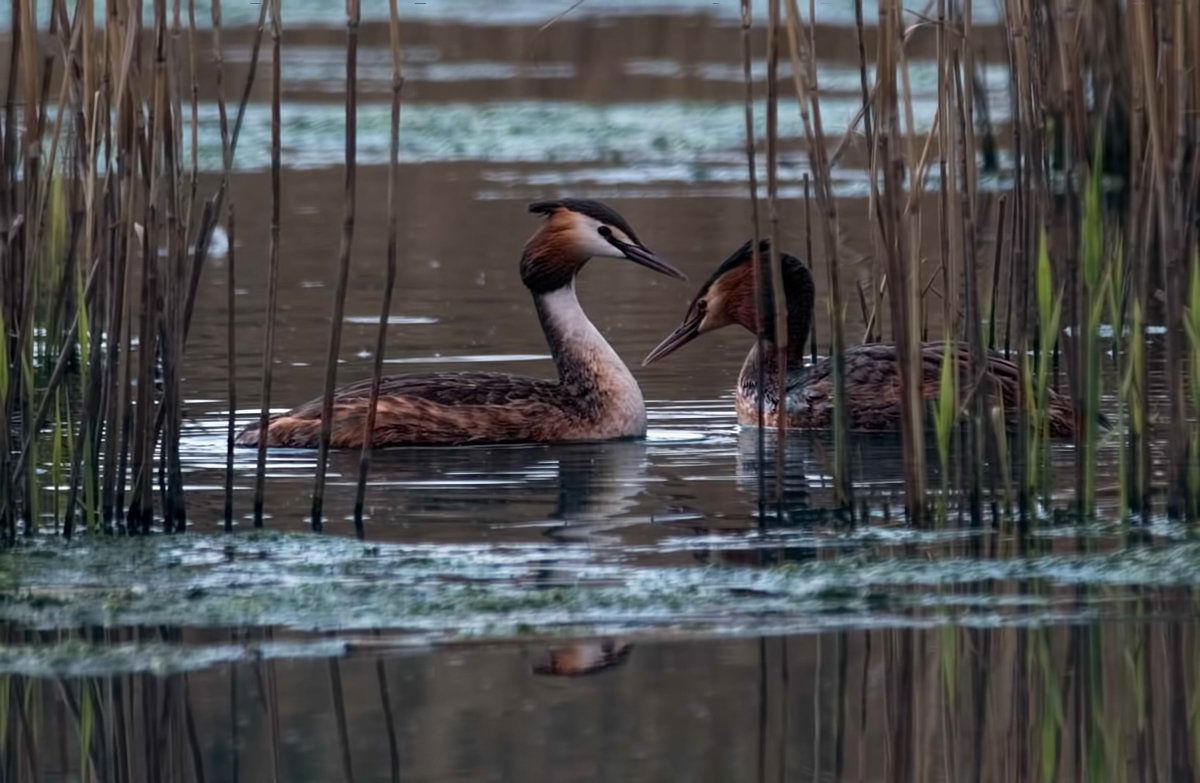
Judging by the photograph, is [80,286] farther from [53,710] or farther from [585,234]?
[585,234]

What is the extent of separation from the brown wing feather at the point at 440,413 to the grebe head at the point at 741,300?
98 centimetres

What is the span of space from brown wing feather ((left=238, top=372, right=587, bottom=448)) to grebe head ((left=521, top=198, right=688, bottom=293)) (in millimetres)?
579

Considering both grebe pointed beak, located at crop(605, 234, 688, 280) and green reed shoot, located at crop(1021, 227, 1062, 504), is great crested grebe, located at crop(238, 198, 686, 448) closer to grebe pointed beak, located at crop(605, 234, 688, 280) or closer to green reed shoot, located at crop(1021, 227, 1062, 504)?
grebe pointed beak, located at crop(605, 234, 688, 280)

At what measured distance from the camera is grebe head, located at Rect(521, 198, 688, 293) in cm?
945

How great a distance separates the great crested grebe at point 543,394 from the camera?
29.6 feet

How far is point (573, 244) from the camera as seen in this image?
9594 millimetres

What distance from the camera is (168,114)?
6.40 meters

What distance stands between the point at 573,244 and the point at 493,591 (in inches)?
142

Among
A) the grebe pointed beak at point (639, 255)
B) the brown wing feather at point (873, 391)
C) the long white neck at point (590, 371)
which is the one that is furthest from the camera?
the grebe pointed beak at point (639, 255)

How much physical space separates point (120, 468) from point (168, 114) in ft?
3.40

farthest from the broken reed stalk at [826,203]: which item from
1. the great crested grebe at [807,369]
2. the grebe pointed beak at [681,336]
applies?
the grebe pointed beak at [681,336]

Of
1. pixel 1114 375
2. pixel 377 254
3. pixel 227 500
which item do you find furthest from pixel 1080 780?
pixel 377 254

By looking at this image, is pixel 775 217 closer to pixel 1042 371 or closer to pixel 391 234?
pixel 1042 371

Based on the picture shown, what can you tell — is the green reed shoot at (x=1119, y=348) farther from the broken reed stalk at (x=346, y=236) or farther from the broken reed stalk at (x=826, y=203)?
the broken reed stalk at (x=346, y=236)
